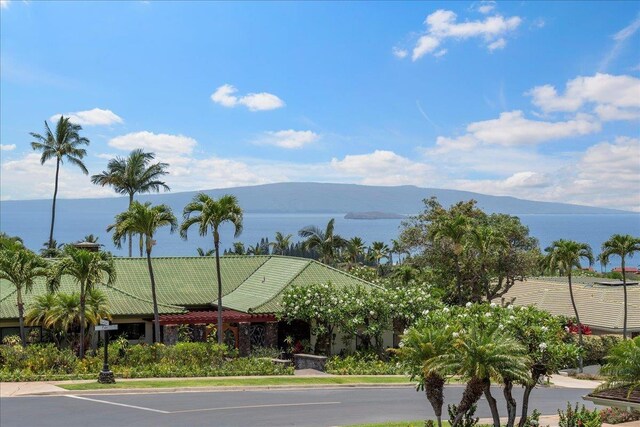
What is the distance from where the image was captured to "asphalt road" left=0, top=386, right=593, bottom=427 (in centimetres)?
2419

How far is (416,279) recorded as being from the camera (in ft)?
201

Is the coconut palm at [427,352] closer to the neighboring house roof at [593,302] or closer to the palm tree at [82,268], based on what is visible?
the palm tree at [82,268]

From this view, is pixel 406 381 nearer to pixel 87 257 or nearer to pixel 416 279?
pixel 87 257

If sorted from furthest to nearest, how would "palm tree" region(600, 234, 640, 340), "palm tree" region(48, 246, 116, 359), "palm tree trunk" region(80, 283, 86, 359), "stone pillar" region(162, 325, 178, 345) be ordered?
"palm tree" region(600, 234, 640, 340)
"stone pillar" region(162, 325, 178, 345)
"palm tree trunk" region(80, 283, 86, 359)
"palm tree" region(48, 246, 116, 359)

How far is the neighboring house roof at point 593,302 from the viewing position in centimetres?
5188

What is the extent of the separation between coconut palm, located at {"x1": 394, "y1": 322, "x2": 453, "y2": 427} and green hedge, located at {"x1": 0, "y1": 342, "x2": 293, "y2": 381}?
16641 mm

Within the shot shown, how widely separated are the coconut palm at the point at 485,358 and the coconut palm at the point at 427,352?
34 centimetres

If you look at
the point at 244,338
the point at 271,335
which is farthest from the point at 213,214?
the point at 271,335

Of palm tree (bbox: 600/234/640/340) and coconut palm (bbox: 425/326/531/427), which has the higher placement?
palm tree (bbox: 600/234/640/340)

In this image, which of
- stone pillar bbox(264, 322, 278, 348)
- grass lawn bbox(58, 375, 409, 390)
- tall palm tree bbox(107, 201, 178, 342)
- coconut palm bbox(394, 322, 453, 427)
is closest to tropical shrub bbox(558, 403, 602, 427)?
coconut palm bbox(394, 322, 453, 427)

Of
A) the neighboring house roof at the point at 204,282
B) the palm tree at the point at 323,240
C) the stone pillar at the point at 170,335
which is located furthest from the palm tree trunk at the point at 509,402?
the palm tree at the point at 323,240

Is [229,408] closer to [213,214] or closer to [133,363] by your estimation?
[133,363]

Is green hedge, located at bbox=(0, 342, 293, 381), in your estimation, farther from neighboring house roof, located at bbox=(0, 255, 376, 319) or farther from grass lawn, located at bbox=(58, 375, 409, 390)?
neighboring house roof, located at bbox=(0, 255, 376, 319)

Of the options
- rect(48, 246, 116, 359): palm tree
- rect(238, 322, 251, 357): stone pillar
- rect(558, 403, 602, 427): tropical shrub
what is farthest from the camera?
rect(238, 322, 251, 357): stone pillar
